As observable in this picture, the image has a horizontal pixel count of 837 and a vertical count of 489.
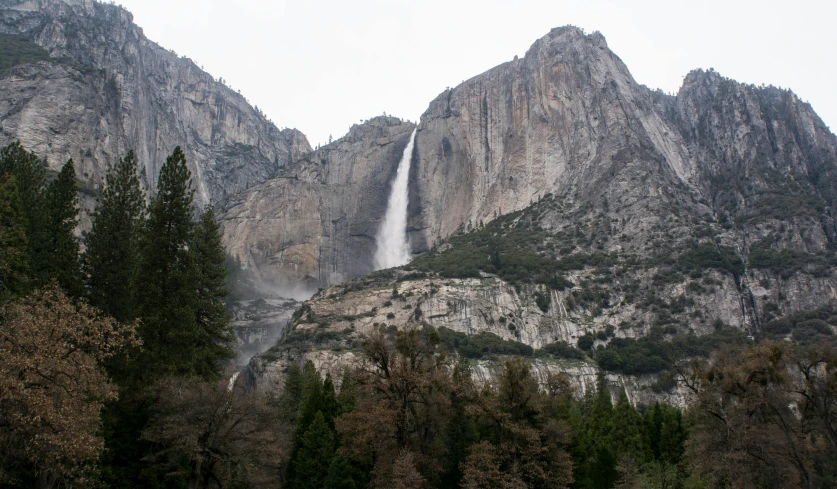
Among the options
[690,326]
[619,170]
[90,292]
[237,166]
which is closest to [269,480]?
[90,292]

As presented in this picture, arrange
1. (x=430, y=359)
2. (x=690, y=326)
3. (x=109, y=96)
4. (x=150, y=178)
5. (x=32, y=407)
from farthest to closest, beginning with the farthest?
(x=150, y=178) → (x=109, y=96) → (x=690, y=326) → (x=430, y=359) → (x=32, y=407)

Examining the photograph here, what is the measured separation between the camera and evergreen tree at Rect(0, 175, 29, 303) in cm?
2638

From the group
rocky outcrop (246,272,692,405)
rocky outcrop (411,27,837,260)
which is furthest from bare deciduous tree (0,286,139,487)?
rocky outcrop (411,27,837,260)

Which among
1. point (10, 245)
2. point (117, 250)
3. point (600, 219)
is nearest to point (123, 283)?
point (117, 250)

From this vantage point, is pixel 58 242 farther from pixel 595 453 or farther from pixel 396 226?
pixel 396 226

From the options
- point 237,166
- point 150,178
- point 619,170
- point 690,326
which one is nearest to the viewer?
point 690,326

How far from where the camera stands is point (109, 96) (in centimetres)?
12238

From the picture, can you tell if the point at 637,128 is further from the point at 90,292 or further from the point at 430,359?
the point at 90,292

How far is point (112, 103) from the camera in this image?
402 feet

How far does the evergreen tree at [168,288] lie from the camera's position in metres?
38.5

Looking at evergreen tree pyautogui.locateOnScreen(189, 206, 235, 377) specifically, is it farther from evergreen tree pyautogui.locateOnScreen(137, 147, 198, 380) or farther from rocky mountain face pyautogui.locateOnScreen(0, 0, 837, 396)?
rocky mountain face pyautogui.locateOnScreen(0, 0, 837, 396)

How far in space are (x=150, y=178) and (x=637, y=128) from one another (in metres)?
97.5

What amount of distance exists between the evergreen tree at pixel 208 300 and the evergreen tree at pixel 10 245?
10637 millimetres

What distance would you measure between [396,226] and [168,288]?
111m
